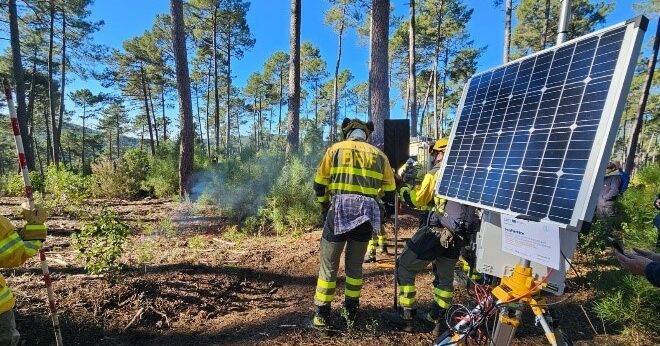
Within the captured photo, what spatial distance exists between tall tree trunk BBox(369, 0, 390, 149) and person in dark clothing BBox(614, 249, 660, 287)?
6192 mm

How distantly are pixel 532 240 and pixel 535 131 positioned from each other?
0.80 meters

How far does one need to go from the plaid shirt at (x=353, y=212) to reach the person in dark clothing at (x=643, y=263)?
208cm

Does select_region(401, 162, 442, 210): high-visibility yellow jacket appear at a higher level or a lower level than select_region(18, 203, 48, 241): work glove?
higher

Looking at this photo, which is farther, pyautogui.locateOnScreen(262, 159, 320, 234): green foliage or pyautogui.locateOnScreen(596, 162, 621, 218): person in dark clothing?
pyautogui.locateOnScreen(262, 159, 320, 234): green foliage

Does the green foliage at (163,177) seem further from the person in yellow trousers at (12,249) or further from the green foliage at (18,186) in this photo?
the person in yellow trousers at (12,249)

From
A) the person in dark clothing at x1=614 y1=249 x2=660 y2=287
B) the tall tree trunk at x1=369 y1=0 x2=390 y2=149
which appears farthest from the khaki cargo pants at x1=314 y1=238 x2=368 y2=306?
the tall tree trunk at x1=369 y1=0 x2=390 y2=149

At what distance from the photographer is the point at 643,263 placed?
6.23ft

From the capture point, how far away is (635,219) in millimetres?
5082

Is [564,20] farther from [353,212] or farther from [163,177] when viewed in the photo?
[163,177]

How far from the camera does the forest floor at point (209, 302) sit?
3682 millimetres

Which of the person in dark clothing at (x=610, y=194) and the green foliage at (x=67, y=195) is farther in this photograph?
the green foliage at (x=67, y=195)

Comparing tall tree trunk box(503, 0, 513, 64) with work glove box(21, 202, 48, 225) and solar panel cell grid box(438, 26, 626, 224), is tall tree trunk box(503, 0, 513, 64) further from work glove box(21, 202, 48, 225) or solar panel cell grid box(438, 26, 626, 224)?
work glove box(21, 202, 48, 225)

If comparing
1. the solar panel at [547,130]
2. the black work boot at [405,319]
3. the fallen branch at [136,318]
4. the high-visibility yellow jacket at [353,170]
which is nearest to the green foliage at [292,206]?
the fallen branch at [136,318]

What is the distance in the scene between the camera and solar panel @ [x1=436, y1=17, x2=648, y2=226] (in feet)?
5.94
